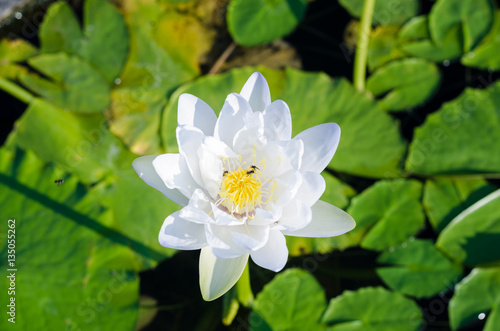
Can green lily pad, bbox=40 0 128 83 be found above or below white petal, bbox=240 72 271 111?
below

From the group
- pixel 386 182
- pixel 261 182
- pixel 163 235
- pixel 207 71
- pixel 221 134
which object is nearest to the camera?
pixel 163 235

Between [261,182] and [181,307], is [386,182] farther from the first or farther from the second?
[181,307]

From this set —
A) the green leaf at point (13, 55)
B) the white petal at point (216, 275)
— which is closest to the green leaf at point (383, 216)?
the white petal at point (216, 275)

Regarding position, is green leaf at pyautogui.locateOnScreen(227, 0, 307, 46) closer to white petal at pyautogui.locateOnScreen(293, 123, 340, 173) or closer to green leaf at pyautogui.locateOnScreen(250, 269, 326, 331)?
white petal at pyautogui.locateOnScreen(293, 123, 340, 173)

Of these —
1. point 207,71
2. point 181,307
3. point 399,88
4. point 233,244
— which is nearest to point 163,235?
point 233,244

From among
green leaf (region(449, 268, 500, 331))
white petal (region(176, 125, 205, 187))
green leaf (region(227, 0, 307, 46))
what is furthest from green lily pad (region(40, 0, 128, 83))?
green leaf (region(449, 268, 500, 331))

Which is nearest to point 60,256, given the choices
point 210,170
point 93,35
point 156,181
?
point 156,181
